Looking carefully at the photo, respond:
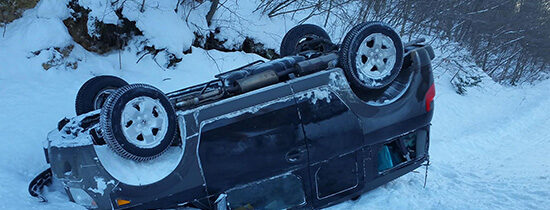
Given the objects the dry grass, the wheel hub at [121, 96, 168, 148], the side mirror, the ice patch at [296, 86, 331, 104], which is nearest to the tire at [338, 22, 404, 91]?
the ice patch at [296, 86, 331, 104]

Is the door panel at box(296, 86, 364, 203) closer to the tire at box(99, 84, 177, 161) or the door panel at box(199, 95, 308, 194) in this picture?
the door panel at box(199, 95, 308, 194)

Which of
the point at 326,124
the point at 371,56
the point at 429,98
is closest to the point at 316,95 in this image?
the point at 326,124

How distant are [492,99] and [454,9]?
6385 mm

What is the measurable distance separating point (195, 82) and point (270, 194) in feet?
13.0

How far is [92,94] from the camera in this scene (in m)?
3.79

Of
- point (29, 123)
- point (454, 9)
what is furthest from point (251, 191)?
point (454, 9)

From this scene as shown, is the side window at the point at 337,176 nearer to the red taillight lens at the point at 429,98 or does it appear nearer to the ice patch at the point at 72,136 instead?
the red taillight lens at the point at 429,98

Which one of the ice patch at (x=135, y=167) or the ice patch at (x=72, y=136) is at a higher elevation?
the ice patch at (x=72, y=136)

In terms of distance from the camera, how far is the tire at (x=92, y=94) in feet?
12.3

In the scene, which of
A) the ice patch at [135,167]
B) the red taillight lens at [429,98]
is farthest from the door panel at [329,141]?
the ice patch at [135,167]

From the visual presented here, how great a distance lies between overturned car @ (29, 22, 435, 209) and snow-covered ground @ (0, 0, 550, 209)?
1.26ft

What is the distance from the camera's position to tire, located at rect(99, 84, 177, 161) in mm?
2650

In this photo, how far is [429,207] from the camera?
375 centimetres

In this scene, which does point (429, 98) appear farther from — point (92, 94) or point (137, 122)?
point (92, 94)
